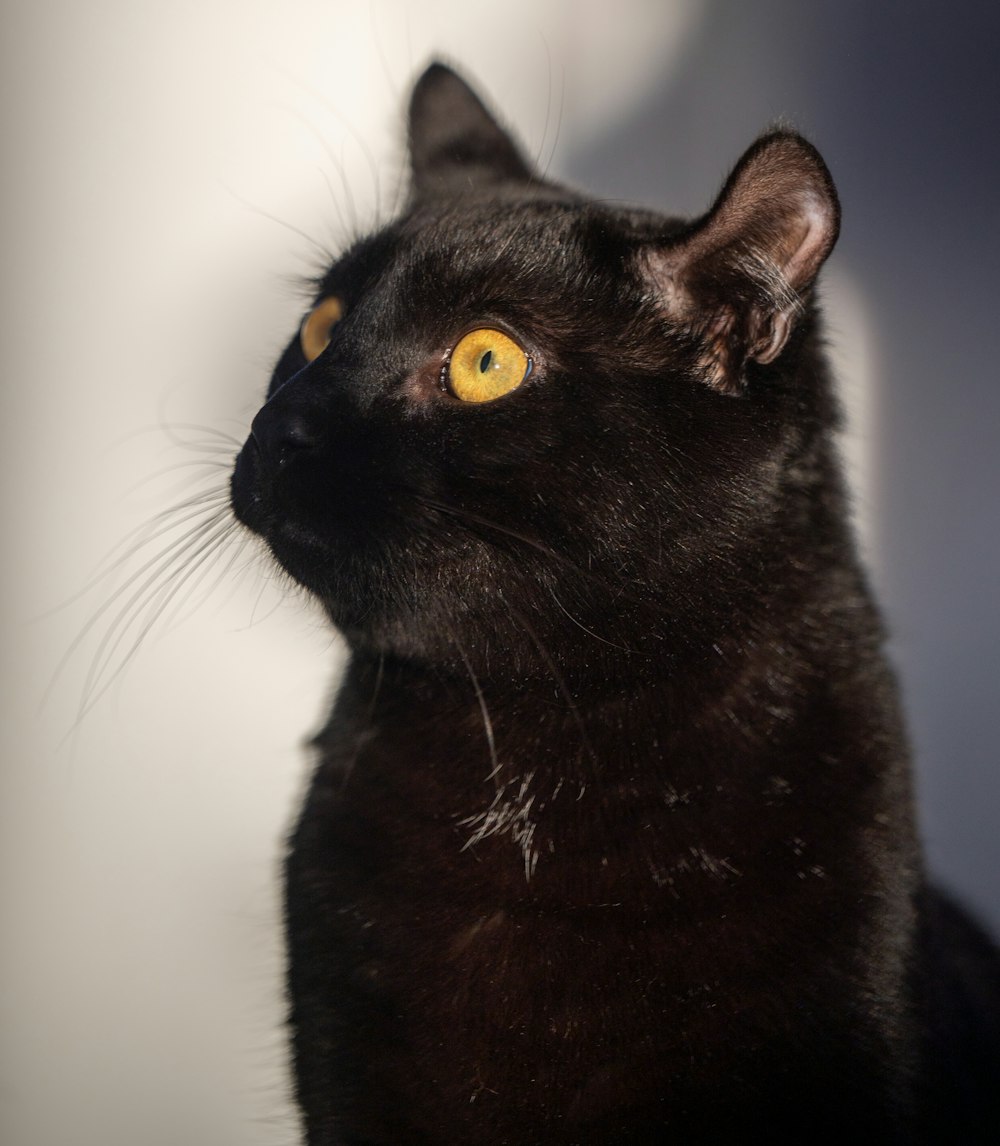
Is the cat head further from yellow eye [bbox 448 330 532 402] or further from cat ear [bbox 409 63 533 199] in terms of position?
cat ear [bbox 409 63 533 199]

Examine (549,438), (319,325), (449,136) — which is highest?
(449,136)

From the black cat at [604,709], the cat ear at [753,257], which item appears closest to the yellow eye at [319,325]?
the black cat at [604,709]

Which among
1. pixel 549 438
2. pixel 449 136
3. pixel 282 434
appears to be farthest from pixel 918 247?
pixel 282 434

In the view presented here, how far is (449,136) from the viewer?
3.27ft

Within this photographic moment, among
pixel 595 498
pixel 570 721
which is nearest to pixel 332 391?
pixel 595 498

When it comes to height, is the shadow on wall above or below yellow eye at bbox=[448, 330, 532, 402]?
above

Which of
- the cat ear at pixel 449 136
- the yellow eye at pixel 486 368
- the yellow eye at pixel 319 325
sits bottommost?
the yellow eye at pixel 486 368

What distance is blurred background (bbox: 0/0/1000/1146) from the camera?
1.03 meters

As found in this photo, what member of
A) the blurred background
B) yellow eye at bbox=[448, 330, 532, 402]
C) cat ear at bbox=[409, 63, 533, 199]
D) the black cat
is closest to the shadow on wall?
the blurred background

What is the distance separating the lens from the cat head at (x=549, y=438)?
0.69m

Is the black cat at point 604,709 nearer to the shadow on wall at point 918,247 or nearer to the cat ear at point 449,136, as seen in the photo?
the cat ear at point 449,136

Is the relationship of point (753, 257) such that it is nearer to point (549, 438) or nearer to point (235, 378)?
point (549, 438)

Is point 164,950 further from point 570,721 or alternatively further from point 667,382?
point 667,382

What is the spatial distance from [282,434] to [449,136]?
1.51ft
